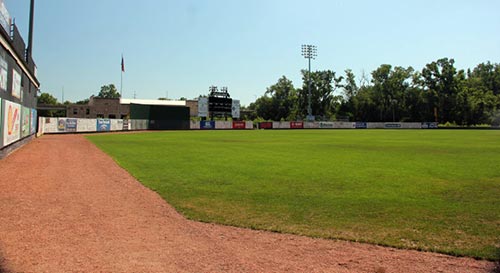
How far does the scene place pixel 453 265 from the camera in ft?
16.1

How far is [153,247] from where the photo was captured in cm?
542

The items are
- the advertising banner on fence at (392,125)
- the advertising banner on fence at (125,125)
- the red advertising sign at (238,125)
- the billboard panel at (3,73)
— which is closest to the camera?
the billboard panel at (3,73)

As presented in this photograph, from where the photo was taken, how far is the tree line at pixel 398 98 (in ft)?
321

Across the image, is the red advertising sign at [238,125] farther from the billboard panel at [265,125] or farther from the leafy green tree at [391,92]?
the leafy green tree at [391,92]

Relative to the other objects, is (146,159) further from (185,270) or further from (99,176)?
(185,270)

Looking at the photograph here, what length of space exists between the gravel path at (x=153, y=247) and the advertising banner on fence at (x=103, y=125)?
45.7 metres

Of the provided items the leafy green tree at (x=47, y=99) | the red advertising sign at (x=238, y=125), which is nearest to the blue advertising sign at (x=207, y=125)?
the red advertising sign at (x=238, y=125)

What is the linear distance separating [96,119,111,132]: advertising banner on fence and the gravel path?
45733 millimetres

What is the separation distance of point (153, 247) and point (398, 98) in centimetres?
10875

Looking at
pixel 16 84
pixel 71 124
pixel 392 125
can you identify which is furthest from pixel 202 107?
pixel 16 84

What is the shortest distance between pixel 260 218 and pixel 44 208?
15.1 feet

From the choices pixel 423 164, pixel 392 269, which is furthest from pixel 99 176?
pixel 423 164

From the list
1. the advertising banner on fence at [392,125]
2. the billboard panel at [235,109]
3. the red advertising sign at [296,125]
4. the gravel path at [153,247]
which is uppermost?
the billboard panel at [235,109]

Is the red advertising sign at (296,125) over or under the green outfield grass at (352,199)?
over
